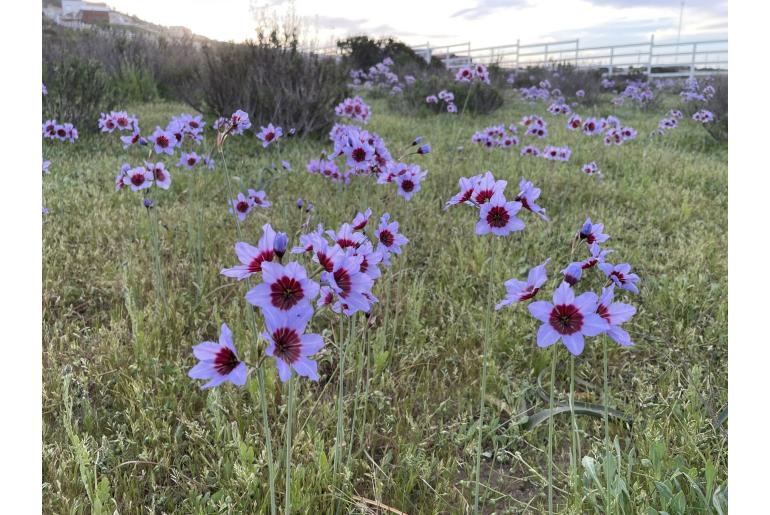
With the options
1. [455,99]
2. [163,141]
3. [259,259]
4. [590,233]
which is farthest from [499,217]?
[455,99]

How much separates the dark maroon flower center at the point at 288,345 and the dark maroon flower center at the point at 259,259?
0.17 metres

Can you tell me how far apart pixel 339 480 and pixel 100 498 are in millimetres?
614

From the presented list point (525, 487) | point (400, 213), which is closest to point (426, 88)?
point (400, 213)

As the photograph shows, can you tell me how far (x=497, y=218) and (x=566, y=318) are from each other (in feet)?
1.29

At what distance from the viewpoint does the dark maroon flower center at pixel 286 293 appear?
0.92 metres

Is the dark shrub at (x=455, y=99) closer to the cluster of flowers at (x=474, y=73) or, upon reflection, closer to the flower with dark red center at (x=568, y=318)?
the cluster of flowers at (x=474, y=73)

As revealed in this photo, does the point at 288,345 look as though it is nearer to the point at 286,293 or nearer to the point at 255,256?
the point at 286,293

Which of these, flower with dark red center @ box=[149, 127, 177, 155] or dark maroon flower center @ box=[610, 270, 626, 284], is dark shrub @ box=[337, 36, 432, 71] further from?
dark maroon flower center @ box=[610, 270, 626, 284]

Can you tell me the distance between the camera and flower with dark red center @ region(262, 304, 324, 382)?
0.89 meters

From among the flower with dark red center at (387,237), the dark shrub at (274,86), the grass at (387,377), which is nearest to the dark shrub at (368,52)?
the dark shrub at (274,86)

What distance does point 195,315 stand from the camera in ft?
7.85

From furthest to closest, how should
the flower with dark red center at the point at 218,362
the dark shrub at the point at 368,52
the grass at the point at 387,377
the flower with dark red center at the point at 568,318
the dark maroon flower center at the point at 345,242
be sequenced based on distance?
1. the dark shrub at the point at 368,52
2. the grass at the point at 387,377
3. the dark maroon flower center at the point at 345,242
4. the flower with dark red center at the point at 568,318
5. the flower with dark red center at the point at 218,362

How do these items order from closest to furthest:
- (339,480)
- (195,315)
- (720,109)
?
(339,480), (195,315), (720,109)

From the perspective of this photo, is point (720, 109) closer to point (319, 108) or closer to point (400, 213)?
point (319, 108)
